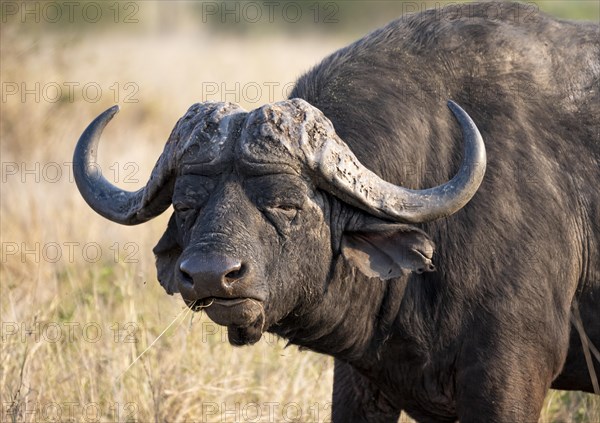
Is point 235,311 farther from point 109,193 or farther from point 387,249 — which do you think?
point 109,193

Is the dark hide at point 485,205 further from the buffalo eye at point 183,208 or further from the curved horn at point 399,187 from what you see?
the buffalo eye at point 183,208

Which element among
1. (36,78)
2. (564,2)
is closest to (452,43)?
(36,78)

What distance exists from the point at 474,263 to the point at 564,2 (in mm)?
37094

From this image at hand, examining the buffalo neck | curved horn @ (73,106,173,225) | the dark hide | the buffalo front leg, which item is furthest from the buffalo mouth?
the buffalo front leg

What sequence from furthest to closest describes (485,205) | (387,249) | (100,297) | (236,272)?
(100,297) → (485,205) → (387,249) → (236,272)

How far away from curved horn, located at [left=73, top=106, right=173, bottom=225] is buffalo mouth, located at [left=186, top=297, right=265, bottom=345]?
641mm

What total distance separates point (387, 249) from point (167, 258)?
104cm

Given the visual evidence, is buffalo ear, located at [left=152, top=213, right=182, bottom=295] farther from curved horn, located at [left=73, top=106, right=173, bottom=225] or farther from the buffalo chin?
the buffalo chin

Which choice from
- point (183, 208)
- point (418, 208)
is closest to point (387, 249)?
point (418, 208)

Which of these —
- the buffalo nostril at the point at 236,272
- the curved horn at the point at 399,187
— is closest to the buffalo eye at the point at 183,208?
the buffalo nostril at the point at 236,272

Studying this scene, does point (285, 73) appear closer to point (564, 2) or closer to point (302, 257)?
point (302, 257)

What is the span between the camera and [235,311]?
4.25 meters

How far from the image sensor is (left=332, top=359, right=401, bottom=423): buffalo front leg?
219 inches

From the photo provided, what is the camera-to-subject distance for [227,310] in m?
4.24
